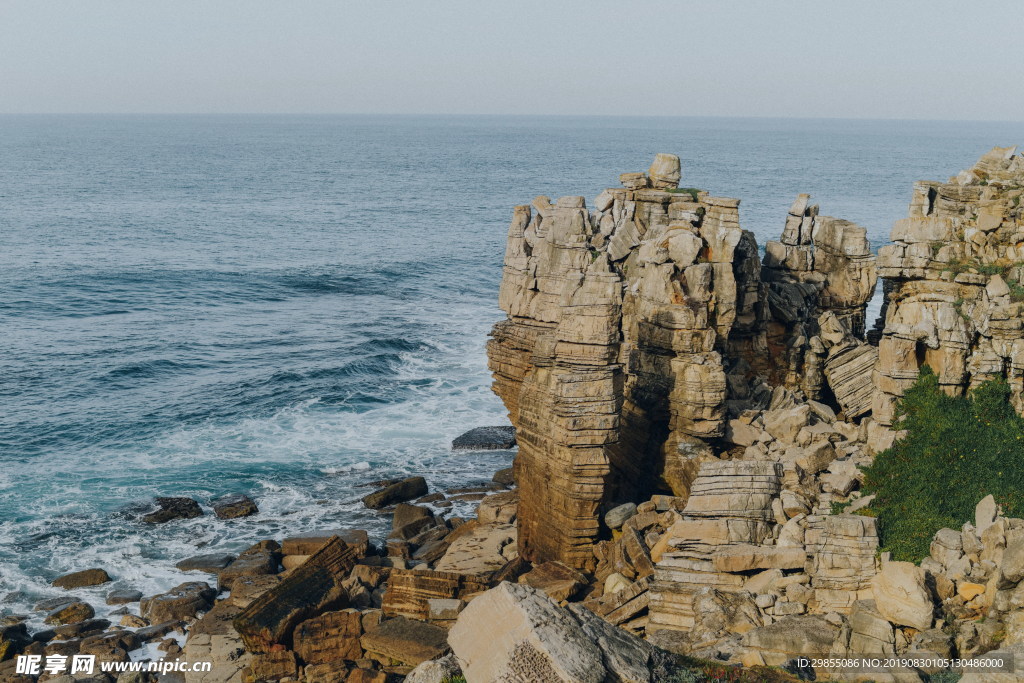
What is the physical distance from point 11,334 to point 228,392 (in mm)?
15374

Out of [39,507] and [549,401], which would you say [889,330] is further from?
[39,507]

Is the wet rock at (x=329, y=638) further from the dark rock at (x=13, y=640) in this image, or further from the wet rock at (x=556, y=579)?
the dark rock at (x=13, y=640)

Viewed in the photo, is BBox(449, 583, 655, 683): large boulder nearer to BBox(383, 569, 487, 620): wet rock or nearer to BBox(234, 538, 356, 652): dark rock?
BBox(383, 569, 487, 620): wet rock

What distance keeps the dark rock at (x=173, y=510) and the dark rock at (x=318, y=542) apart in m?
4.13

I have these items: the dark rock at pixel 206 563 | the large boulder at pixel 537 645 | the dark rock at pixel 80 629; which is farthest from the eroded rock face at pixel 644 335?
the dark rock at pixel 80 629

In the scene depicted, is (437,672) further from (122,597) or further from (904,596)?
(122,597)

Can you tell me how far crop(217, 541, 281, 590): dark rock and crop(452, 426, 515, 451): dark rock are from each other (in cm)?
945

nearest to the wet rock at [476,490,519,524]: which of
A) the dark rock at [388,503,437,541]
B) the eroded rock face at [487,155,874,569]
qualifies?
the dark rock at [388,503,437,541]

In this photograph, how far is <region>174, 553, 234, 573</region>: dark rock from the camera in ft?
87.3

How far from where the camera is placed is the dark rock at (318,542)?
2600 centimetres

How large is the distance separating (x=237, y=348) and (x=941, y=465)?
1446 inches

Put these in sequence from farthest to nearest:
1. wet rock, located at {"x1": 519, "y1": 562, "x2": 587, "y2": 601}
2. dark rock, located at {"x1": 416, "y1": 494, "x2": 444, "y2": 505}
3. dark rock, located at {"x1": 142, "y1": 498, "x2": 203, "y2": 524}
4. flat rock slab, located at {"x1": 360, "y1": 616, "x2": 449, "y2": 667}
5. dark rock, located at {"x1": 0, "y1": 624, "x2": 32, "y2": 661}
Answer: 1. dark rock, located at {"x1": 416, "y1": 494, "x2": 444, "y2": 505}
2. dark rock, located at {"x1": 142, "y1": 498, "x2": 203, "y2": 524}
3. dark rock, located at {"x1": 0, "y1": 624, "x2": 32, "y2": 661}
4. wet rock, located at {"x1": 519, "y1": 562, "x2": 587, "y2": 601}
5. flat rock slab, located at {"x1": 360, "y1": 616, "x2": 449, "y2": 667}

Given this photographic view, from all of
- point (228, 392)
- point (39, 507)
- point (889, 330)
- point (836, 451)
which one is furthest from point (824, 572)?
point (228, 392)

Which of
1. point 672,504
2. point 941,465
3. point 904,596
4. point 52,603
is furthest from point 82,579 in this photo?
point 941,465
